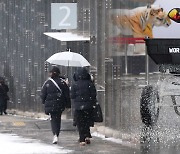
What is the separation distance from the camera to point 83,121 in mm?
11461

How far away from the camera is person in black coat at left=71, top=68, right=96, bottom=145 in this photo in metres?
11.3

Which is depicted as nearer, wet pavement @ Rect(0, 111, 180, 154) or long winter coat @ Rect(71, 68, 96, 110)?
wet pavement @ Rect(0, 111, 180, 154)

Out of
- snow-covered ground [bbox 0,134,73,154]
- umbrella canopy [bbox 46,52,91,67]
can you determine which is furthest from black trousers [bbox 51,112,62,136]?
umbrella canopy [bbox 46,52,91,67]

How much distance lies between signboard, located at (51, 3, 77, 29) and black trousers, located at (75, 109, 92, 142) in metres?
4.16

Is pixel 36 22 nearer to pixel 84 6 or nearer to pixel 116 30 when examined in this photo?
pixel 84 6

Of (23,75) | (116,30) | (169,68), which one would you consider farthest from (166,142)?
(23,75)

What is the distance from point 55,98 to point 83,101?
73cm

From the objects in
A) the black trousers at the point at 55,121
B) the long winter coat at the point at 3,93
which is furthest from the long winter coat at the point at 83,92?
the long winter coat at the point at 3,93

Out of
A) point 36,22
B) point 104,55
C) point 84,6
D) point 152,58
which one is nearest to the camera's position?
point 152,58

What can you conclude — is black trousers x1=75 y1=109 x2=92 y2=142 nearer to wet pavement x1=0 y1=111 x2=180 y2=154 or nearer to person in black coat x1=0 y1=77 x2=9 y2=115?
wet pavement x1=0 y1=111 x2=180 y2=154

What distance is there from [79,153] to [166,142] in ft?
5.33

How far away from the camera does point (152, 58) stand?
31.8 ft

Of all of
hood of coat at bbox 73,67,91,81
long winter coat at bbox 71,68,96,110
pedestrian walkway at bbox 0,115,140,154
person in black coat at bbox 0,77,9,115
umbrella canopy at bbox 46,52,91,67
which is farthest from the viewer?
person in black coat at bbox 0,77,9,115

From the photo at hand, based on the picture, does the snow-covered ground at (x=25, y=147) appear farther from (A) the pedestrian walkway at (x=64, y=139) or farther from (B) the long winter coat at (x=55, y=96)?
(B) the long winter coat at (x=55, y=96)
